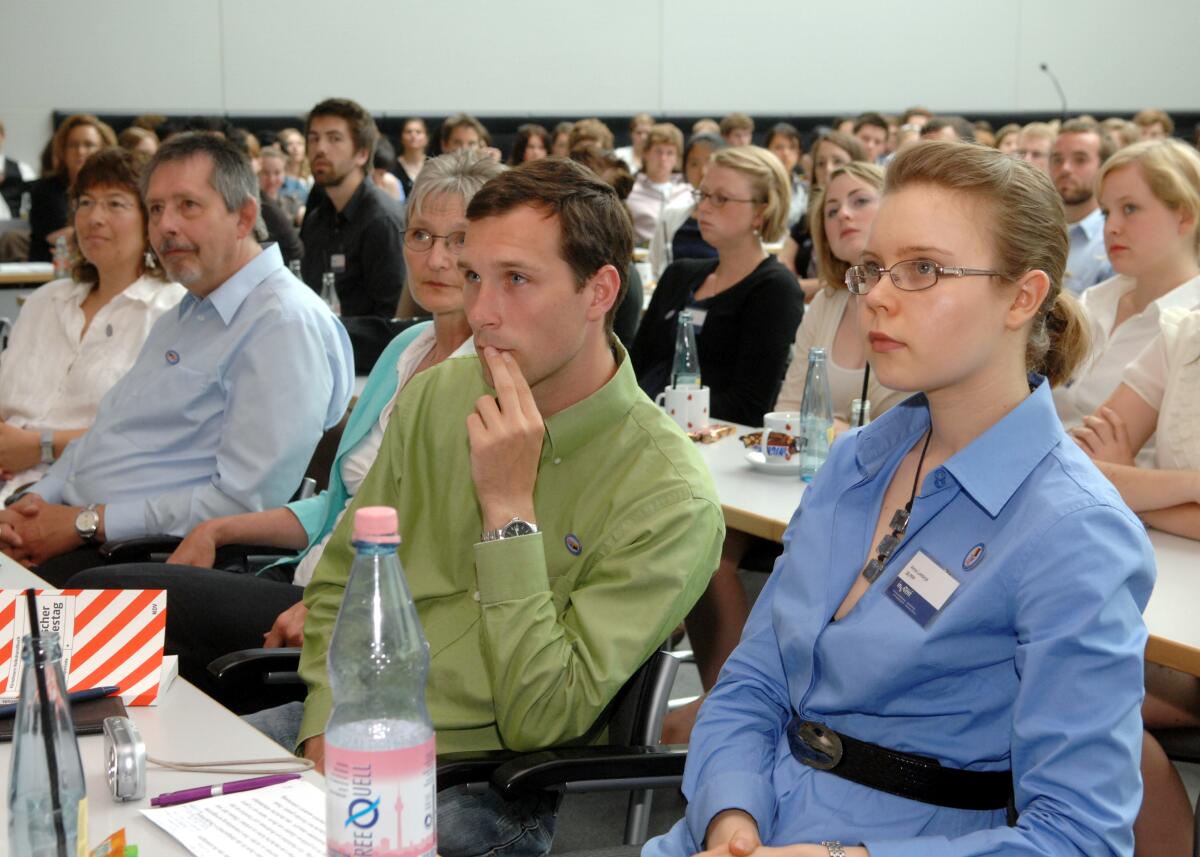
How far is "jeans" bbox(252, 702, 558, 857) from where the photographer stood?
1.66 metres

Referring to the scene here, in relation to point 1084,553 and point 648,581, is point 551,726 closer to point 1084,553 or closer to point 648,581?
point 648,581

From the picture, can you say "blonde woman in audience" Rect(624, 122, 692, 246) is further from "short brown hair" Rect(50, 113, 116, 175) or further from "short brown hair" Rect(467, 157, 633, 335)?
"short brown hair" Rect(467, 157, 633, 335)

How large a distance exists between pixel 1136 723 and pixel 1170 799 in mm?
997

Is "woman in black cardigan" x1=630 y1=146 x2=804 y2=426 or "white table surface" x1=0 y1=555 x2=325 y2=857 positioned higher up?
"woman in black cardigan" x1=630 y1=146 x2=804 y2=426

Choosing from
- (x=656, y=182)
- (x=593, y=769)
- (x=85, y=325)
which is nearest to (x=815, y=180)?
(x=656, y=182)

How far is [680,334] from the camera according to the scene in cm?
355

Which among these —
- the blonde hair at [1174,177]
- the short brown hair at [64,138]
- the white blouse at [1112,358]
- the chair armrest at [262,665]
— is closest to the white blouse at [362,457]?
the chair armrest at [262,665]

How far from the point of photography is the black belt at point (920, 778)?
54.4 inches

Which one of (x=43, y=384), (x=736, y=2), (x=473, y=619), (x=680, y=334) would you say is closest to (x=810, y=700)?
(x=473, y=619)

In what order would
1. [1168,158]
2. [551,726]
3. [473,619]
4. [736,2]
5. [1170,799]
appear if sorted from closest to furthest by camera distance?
[551,726]
[473,619]
[1170,799]
[1168,158]
[736,2]

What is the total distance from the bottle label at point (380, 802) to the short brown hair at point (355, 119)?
5434mm

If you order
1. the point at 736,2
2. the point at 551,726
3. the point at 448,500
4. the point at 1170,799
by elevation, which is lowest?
the point at 1170,799

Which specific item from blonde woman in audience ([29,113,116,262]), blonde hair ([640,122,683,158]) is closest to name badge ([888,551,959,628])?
blonde woman in audience ([29,113,116,262])

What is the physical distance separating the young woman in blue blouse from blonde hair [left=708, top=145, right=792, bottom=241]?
279 cm
